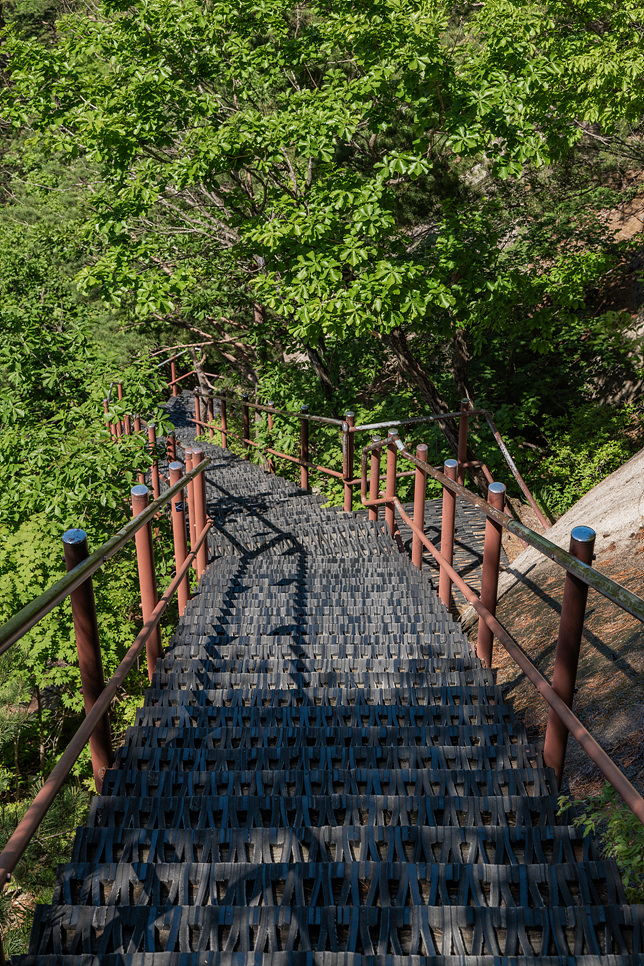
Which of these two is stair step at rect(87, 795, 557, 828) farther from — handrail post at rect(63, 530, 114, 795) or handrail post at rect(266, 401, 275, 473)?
handrail post at rect(266, 401, 275, 473)

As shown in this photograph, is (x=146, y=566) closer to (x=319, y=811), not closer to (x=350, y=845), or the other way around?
(x=319, y=811)

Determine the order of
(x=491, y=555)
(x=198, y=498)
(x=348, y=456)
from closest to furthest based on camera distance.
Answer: (x=491, y=555) → (x=198, y=498) → (x=348, y=456)

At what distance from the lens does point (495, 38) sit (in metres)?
7.11

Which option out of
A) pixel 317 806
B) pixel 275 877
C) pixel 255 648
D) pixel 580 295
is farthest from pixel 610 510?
pixel 580 295

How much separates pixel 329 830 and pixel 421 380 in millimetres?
8717

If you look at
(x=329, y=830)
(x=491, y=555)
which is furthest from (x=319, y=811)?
(x=491, y=555)

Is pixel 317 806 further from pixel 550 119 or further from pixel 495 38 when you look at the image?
pixel 550 119

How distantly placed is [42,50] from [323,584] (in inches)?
291

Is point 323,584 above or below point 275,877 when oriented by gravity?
above

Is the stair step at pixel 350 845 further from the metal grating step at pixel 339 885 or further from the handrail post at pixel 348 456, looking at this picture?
the handrail post at pixel 348 456

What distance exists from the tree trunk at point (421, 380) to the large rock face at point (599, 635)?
4.45m

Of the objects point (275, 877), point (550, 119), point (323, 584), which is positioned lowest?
point (275, 877)

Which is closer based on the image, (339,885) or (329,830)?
(339,885)

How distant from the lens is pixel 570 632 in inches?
86.2
